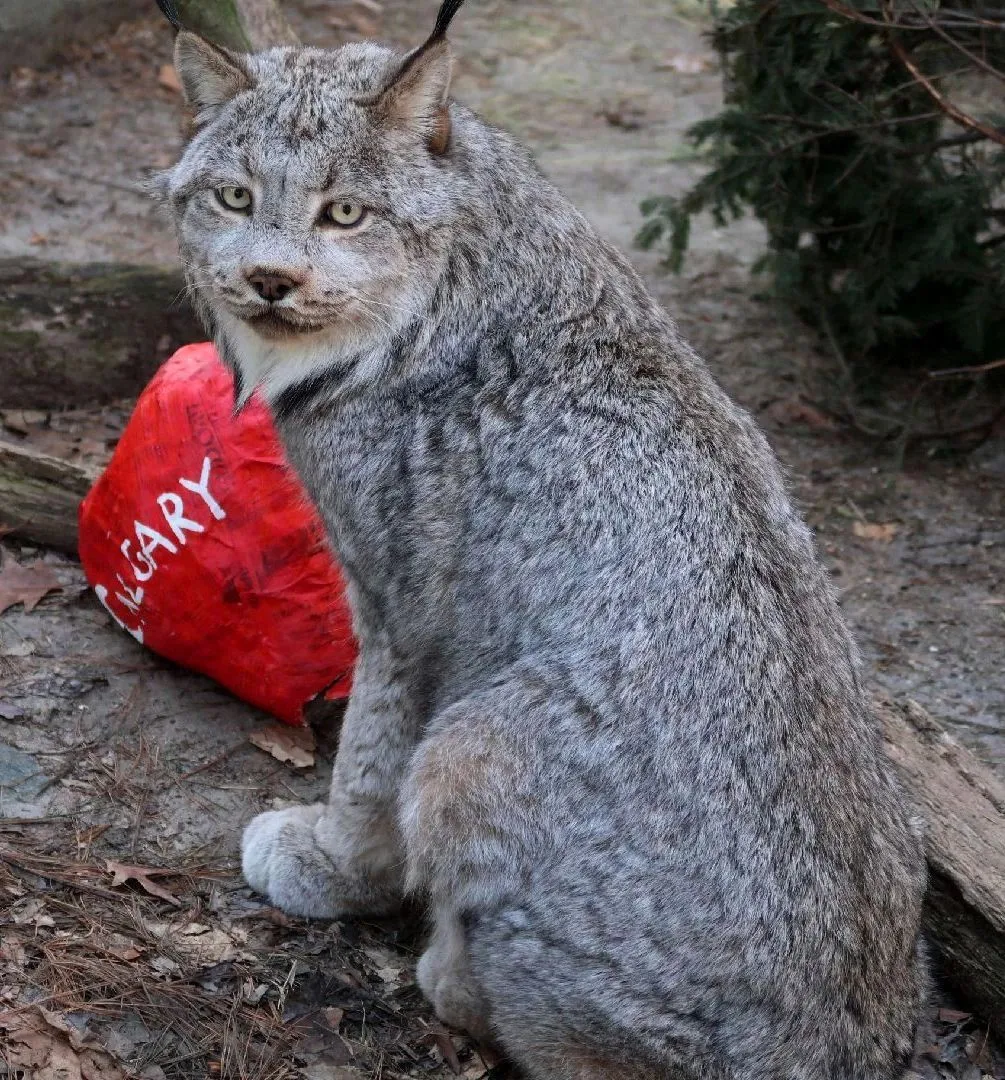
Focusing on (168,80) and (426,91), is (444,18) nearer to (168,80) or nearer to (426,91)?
(426,91)

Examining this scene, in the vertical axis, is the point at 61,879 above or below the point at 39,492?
below

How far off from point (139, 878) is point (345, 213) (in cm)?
203

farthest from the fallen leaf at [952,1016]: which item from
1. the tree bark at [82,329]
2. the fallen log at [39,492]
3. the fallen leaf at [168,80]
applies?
the fallen leaf at [168,80]

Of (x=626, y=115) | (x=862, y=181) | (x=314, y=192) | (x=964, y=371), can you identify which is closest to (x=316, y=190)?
(x=314, y=192)

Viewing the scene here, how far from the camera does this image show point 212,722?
190 inches

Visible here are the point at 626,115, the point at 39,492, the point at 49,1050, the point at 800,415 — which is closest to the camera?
the point at 49,1050

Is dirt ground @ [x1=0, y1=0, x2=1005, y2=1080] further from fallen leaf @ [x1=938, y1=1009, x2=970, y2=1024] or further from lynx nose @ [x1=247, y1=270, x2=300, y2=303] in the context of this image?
lynx nose @ [x1=247, y1=270, x2=300, y2=303]

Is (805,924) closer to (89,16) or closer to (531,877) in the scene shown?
(531,877)

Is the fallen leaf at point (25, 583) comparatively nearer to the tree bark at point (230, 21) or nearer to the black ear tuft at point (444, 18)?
the tree bark at point (230, 21)

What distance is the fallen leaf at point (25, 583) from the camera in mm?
5086

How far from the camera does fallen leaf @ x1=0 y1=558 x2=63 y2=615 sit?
5086 millimetres

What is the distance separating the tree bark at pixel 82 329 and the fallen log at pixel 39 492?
95 centimetres

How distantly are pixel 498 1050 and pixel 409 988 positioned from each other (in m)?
0.36

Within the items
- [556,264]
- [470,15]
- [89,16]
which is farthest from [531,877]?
[470,15]
